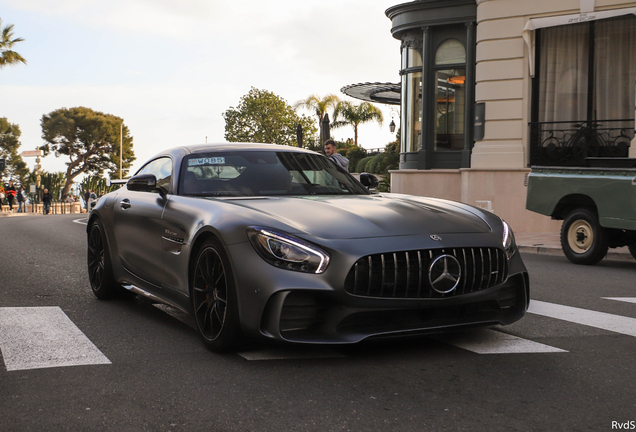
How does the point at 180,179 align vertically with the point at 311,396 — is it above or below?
above

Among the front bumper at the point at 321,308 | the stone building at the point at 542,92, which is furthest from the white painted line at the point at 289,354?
the stone building at the point at 542,92

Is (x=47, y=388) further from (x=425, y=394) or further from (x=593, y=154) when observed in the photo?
(x=593, y=154)

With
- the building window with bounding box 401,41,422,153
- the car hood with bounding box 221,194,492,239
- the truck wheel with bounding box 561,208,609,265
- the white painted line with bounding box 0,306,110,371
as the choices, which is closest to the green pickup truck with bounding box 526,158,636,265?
the truck wheel with bounding box 561,208,609,265

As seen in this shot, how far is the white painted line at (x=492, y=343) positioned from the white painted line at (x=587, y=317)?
0.89 metres

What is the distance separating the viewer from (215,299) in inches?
178

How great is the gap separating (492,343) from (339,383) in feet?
4.38

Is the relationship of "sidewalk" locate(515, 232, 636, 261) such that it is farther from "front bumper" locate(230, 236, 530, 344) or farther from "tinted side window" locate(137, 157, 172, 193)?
"front bumper" locate(230, 236, 530, 344)

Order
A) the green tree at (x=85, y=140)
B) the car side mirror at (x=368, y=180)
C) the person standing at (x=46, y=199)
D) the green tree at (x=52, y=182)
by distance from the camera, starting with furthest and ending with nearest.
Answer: the green tree at (x=85, y=140) < the green tree at (x=52, y=182) < the person standing at (x=46, y=199) < the car side mirror at (x=368, y=180)

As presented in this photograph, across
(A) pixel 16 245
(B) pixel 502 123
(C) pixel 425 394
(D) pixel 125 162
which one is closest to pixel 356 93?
(B) pixel 502 123

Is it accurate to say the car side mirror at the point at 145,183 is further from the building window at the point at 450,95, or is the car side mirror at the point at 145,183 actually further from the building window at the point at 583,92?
the building window at the point at 450,95

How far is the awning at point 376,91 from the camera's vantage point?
26297 millimetres

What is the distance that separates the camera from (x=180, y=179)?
5.47m

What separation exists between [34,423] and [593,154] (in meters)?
→ 15.5

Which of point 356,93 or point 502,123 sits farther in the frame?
point 356,93
